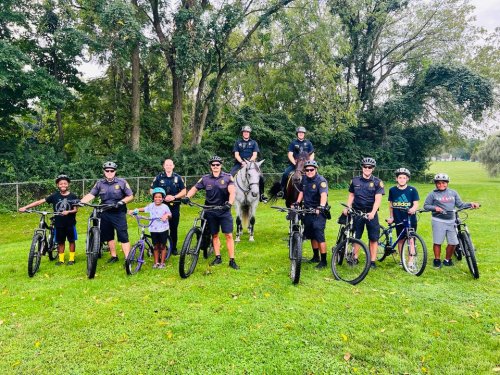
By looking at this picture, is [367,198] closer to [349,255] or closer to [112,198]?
[349,255]

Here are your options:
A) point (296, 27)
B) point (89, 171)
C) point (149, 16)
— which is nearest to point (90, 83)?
point (149, 16)

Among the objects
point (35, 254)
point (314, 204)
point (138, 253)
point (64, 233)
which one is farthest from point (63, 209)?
point (314, 204)

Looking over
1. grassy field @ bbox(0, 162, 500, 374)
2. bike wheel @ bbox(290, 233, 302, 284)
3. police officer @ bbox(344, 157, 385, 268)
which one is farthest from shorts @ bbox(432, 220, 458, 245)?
bike wheel @ bbox(290, 233, 302, 284)

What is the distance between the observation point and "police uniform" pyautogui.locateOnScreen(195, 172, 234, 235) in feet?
20.3

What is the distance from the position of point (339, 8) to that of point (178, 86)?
44.4ft

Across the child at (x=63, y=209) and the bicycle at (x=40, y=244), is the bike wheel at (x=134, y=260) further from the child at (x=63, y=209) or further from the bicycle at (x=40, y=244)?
the bicycle at (x=40, y=244)

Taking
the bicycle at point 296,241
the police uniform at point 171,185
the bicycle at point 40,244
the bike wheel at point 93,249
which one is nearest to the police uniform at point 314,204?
the bicycle at point 296,241

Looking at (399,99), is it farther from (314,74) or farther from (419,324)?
(419,324)

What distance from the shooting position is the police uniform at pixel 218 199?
20.3ft

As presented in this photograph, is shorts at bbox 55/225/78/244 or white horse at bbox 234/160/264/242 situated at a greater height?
white horse at bbox 234/160/264/242

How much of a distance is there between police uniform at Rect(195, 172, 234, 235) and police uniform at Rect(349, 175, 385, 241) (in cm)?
229

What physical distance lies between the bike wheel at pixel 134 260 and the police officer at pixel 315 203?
3.08 metres

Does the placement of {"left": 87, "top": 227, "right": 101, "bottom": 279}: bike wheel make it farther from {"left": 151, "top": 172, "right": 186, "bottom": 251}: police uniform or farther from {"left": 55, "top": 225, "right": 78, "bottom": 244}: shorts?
{"left": 151, "top": 172, "right": 186, "bottom": 251}: police uniform

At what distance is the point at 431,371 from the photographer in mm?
3414
